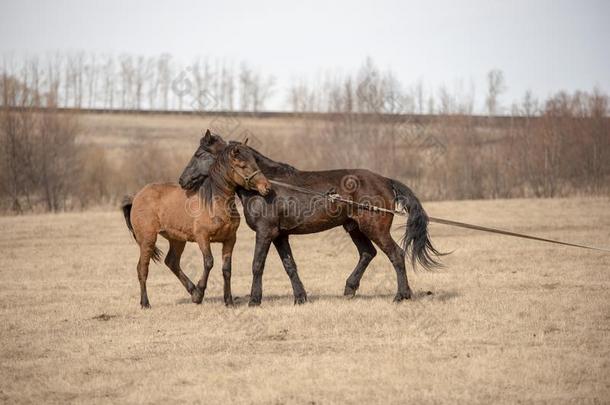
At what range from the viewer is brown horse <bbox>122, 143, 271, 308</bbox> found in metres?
9.70

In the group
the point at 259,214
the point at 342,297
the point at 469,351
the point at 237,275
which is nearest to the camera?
the point at 469,351

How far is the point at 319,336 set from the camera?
8.27m

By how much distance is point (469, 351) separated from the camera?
291 inches

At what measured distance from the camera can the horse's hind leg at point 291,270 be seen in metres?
10.1

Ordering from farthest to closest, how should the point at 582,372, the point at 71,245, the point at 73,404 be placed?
the point at 71,245 < the point at 582,372 < the point at 73,404

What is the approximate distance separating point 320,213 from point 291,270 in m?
0.89

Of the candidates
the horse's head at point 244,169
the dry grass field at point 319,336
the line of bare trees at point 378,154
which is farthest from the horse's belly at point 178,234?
the line of bare trees at point 378,154

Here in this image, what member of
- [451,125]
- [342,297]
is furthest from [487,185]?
[342,297]

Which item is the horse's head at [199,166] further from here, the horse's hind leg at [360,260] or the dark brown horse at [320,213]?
the horse's hind leg at [360,260]

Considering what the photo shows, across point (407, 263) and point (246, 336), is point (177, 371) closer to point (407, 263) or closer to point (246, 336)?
point (246, 336)

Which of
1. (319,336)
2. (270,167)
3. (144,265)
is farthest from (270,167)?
(319,336)

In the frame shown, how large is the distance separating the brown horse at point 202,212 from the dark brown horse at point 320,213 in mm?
277

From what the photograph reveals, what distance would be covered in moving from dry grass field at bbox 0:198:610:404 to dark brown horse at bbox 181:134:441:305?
2.14 ft

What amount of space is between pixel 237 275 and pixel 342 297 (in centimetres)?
371
